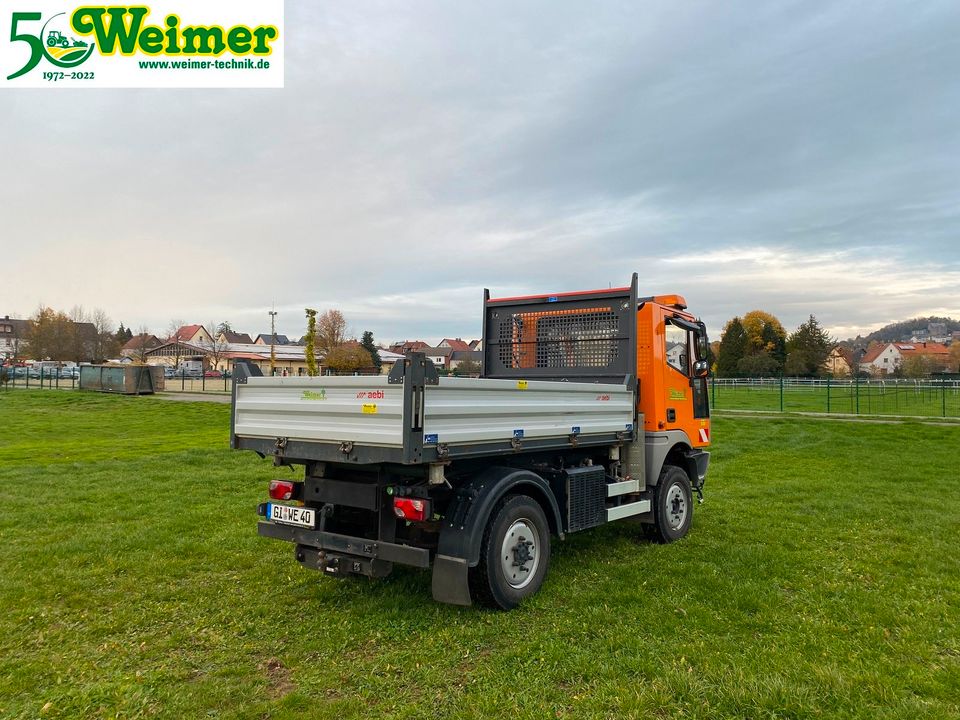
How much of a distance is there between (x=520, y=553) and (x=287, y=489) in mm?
2041

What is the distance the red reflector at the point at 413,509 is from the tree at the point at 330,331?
59287 millimetres

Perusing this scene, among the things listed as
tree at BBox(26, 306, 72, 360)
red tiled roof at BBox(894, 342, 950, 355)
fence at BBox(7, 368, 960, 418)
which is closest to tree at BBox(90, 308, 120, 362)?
tree at BBox(26, 306, 72, 360)

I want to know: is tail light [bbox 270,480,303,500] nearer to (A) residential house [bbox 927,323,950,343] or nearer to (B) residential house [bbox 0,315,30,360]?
(B) residential house [bbox 0,315,30,360]

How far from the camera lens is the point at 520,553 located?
4785 millimetres

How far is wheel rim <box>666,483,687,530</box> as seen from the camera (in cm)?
673

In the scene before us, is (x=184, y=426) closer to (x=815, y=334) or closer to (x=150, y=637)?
(x=150, y=637)

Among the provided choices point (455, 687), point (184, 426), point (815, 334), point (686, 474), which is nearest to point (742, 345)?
point (815, 334)

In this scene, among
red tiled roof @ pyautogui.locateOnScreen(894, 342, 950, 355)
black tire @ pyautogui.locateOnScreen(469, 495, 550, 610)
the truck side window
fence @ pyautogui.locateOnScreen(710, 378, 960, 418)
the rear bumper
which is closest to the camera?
the rear bumper

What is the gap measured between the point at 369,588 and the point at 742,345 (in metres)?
73.2

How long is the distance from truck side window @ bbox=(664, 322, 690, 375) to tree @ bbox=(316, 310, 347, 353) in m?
57.4

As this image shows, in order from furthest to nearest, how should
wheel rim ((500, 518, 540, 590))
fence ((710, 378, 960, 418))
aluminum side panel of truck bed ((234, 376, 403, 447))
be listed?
1. fence ((710, 378, 960, 418))
2. wheel rim ((500, 518, 540, 590))
3. aluminum side panel of truck bed ((234, 376, 403, 447))

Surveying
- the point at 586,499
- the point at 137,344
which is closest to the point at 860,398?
the point at 586,499

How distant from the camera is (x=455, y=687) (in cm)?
354

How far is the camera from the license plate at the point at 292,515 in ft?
15.6
